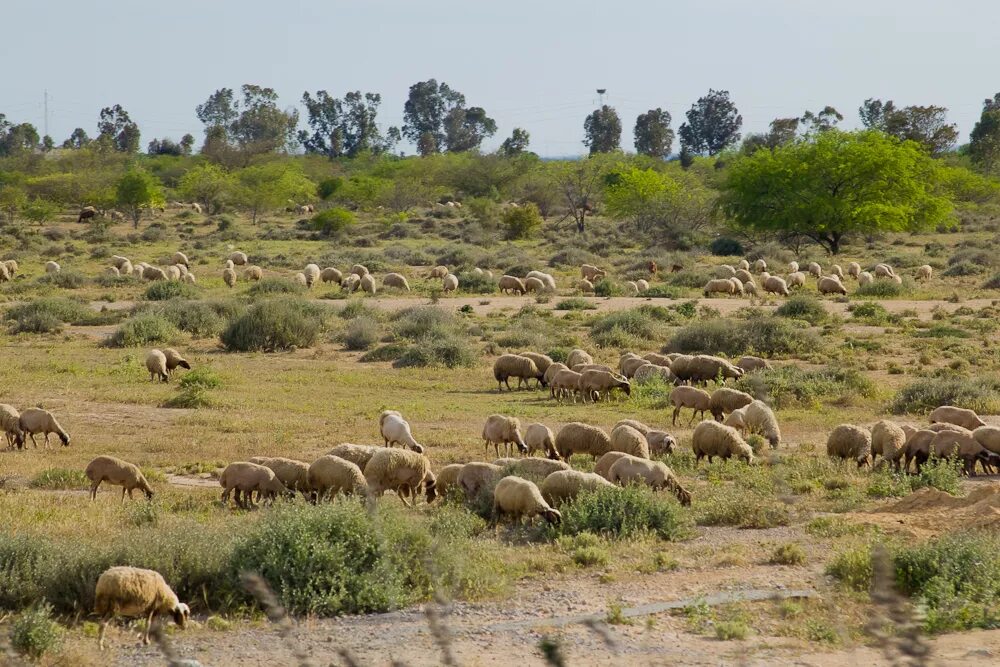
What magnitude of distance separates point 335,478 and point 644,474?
339cm

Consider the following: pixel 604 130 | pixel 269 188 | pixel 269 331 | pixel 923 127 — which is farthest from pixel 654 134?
pixel 269 331

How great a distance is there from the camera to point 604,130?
435 feet

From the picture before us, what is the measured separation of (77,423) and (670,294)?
23366 mm

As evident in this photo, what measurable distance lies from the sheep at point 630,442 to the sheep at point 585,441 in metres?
0.17

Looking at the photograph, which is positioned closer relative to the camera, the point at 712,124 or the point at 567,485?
the point at 567,485

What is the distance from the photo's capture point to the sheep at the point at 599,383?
66.8 feet

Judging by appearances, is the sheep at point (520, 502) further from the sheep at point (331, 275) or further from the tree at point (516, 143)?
the tree at point (516, 143)

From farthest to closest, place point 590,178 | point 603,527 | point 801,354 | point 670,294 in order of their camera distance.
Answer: point 590,178 < point 670,294 < point 801,354 < point 603,527

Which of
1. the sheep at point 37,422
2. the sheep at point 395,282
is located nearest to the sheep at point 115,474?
the sheep at point 37,422

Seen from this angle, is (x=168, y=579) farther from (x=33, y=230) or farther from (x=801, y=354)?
(x=33, y=230)

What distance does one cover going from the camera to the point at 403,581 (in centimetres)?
952

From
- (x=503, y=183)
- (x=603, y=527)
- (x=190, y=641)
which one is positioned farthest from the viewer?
(x=503, y=183)

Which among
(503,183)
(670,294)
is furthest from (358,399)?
(503,183)

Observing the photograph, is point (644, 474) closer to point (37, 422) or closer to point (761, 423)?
point (761, 423)
